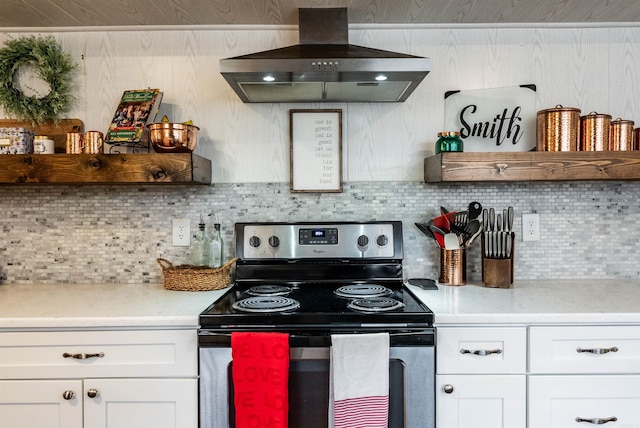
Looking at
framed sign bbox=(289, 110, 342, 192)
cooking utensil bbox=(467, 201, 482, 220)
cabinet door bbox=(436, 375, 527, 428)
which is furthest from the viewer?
framed sign bbox=(289, 110, 342, 192)

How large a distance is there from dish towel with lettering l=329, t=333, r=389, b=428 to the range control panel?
66cm

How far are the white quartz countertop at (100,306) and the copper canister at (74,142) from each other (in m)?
0.64

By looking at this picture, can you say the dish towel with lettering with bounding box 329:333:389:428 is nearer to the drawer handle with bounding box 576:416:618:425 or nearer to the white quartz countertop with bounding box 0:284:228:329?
the white quartz countertop with bounding box 0:284:228:329

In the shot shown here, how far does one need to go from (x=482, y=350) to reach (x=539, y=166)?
33.4 inches

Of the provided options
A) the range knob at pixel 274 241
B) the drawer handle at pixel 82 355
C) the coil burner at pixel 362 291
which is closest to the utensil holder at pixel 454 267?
the coil burner at pixel 362 291

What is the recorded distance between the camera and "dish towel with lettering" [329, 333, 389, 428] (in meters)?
1.36

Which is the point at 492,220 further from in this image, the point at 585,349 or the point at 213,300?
the point at 213,300

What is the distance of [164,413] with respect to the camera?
1.47 meters

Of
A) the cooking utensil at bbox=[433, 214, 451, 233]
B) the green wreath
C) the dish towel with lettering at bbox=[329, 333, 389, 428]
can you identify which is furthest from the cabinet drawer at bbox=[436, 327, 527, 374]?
the green wreath

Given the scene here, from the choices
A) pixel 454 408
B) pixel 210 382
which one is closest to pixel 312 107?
pixel 210 382

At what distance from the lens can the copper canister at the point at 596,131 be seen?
1864mm

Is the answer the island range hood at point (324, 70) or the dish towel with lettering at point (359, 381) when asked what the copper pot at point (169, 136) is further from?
the dish towel with lettering at point (359, 381)

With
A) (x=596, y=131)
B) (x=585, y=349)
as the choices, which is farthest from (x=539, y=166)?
(x=585, y=349)

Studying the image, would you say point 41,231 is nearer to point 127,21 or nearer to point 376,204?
point 127,21
